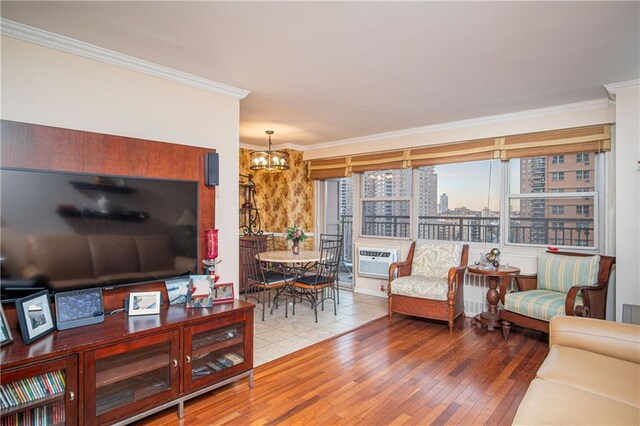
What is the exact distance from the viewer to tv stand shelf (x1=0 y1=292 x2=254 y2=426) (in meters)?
1.87

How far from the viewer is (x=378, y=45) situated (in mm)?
2578

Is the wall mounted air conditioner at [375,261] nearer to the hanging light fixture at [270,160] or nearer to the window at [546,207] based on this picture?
the window at [546,207]

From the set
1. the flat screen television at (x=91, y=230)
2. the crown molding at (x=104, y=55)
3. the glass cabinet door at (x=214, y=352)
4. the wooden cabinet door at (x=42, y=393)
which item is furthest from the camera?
the glass cabinet door at (x=214, y=352)

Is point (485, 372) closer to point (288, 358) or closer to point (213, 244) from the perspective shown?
point (288, 358)

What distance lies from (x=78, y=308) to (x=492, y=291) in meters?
4.04

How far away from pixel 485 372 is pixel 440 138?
119 inches

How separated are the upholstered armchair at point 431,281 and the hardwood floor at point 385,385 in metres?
0.38

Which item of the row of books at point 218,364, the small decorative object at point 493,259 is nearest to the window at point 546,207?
the small decorative object at point 493,259

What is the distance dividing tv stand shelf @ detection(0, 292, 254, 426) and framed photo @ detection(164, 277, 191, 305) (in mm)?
74

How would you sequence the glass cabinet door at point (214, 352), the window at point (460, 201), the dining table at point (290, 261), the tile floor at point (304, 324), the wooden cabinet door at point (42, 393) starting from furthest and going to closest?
the window at point (460, 201) < the dining table at point (290, 261) < the tile floor at point (304, 324) < the glass cabinet door at point (214, 352) < the wooden cabinet door at point (42, 393)

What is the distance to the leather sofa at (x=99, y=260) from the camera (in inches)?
87.3

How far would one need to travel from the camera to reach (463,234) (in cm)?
495

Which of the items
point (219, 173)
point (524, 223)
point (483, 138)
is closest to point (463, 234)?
point (524, 223)

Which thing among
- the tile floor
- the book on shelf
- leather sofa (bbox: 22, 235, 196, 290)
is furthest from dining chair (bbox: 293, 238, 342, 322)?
leather sofa (bbox: 22, 235, 196, 290)
